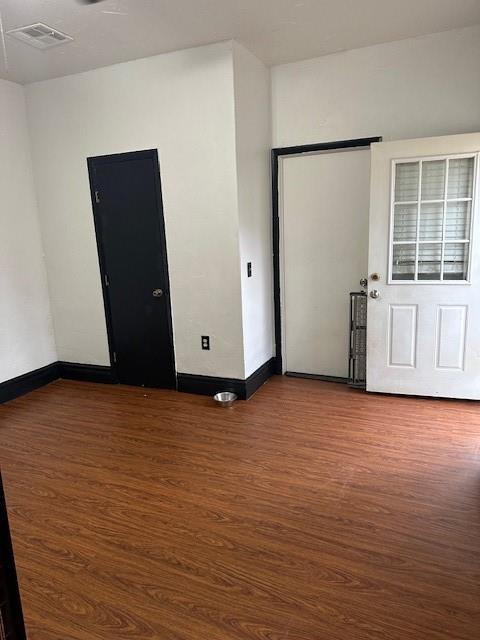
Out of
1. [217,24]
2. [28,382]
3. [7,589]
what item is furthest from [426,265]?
[28,382]

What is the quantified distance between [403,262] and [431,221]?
13.9 inches

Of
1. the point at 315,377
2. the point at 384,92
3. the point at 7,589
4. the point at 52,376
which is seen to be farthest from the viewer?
the point at 52,376

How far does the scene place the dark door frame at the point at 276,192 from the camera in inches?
141

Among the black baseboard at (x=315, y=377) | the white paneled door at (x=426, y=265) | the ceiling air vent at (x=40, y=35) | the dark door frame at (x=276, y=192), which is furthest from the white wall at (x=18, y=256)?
the white paneled door at (x=426, y=265)

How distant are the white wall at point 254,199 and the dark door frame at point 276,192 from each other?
51 millimetres

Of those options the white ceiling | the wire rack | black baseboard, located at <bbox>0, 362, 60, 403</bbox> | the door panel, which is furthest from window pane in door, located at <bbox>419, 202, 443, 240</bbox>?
black baseboard, located at <bbox>0, 362, 60, 403</bbox>

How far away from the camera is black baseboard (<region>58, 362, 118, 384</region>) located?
4148 millimetres

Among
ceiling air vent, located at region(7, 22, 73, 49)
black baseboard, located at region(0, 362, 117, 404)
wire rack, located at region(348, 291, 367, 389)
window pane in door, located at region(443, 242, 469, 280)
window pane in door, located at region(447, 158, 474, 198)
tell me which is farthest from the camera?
black baseboard, located at region(0, 362, 117, 404)

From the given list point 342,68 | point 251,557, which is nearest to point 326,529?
point 251,557

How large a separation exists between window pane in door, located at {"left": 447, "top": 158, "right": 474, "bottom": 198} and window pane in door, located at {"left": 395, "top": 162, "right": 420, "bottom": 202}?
23 cm

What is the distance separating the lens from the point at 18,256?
3.94 metres

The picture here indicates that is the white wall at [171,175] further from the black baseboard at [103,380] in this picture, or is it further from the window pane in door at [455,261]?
the window pane in door at [455,261]

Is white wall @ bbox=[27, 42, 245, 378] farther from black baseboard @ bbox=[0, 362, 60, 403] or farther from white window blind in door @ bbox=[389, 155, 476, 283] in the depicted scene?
white window blind in door @ bbox=[389, 155, 476, 283]

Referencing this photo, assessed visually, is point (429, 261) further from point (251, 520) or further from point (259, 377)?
point (251, 520)
